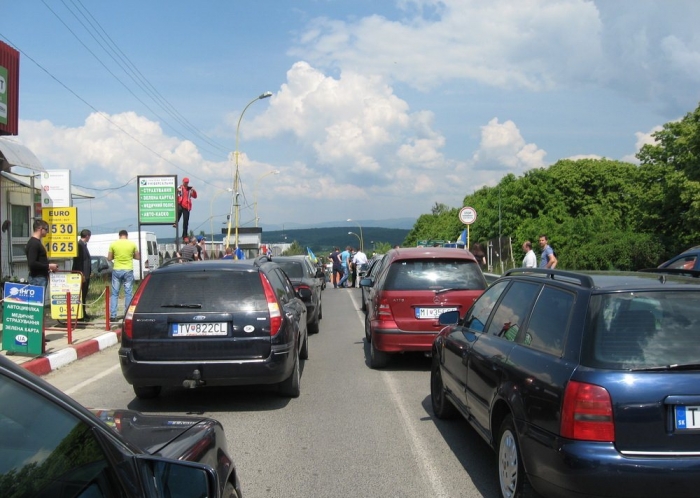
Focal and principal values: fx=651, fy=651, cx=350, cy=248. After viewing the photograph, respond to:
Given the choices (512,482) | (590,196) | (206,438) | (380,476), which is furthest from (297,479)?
(590,196)

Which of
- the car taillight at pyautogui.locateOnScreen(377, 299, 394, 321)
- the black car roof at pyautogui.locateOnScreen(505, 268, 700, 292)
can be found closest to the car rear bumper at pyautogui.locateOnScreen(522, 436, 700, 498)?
the black car roof at pyautogui.locateOnScreen(505, 268, 700, 292)

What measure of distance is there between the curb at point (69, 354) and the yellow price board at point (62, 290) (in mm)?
937

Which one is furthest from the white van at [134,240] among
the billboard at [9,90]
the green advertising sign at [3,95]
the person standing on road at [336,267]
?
the green advertising sign at [3,95]

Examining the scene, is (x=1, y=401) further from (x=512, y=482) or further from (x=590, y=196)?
(x=590, y=196)

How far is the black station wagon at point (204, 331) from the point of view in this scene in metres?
6.69

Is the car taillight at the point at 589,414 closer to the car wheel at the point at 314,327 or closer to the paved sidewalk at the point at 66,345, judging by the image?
the paved sidewalk at the point at 66,345

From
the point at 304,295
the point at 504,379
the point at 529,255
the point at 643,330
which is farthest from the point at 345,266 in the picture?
the point at 643,330

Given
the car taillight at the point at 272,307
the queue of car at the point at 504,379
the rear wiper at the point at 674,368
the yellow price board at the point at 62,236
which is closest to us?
the queue of car at the point at 504,379

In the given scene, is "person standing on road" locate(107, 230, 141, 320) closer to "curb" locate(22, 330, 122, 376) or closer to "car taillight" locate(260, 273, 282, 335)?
"curb" locate(22, 330, 122, 376)

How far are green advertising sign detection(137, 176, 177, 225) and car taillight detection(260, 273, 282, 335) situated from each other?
14677mm

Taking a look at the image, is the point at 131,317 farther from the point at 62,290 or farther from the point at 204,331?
the point at 62,290

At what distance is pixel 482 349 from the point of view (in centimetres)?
500

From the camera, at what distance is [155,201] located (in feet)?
69.4

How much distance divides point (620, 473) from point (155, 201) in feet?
64.3
